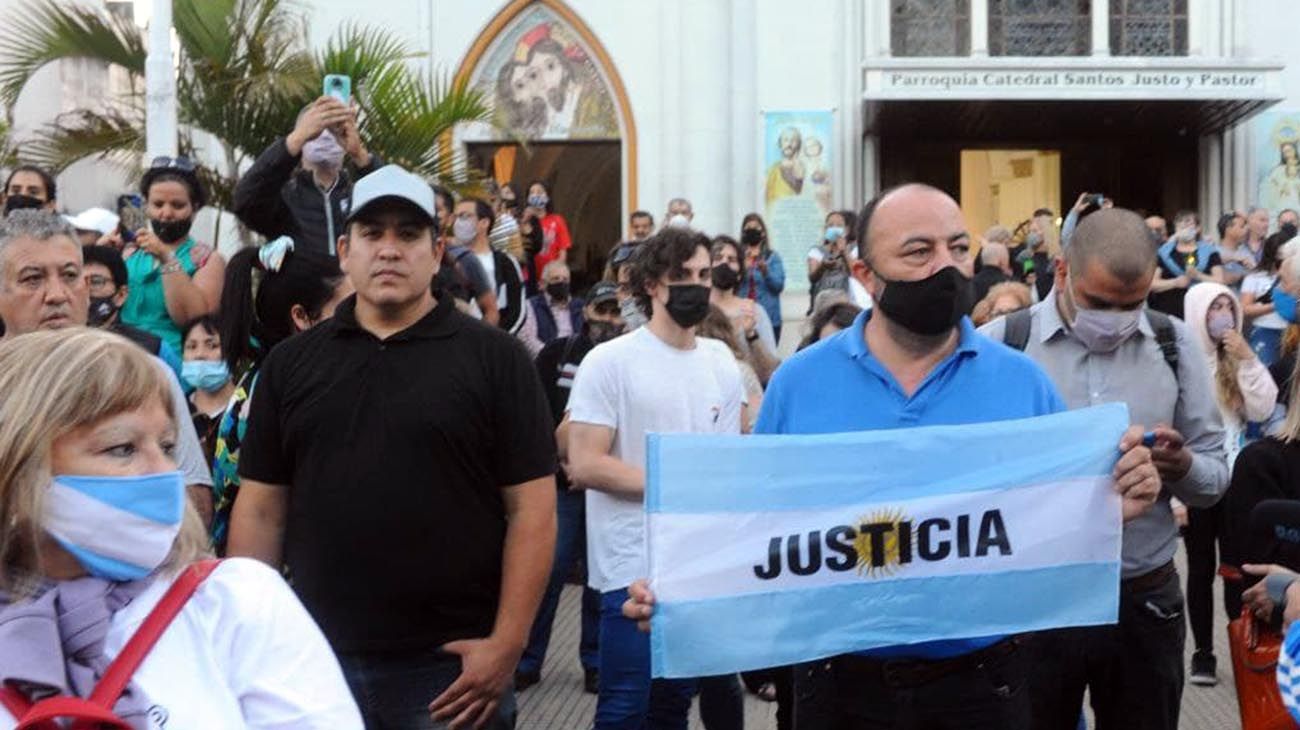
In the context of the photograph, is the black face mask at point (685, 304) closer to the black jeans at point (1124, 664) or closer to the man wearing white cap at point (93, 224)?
the black jeans at point (1124, 664)

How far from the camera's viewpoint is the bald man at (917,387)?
4551mm

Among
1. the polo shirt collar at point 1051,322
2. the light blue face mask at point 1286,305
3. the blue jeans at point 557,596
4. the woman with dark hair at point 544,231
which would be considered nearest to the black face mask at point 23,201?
the blue jeans at point 557,596

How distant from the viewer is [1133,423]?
563 cm

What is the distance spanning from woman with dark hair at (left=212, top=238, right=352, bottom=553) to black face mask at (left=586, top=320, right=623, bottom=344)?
134 inches

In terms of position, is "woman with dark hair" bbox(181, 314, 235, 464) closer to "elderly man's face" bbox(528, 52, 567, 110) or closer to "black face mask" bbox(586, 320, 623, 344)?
"black face mask" bbox(586, 320, 623, 344)

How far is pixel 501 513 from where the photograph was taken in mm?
4809

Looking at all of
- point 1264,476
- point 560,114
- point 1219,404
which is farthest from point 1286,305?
point 560,114

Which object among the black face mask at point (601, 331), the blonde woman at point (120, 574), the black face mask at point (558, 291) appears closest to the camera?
the blonde woman at point (120, 574)

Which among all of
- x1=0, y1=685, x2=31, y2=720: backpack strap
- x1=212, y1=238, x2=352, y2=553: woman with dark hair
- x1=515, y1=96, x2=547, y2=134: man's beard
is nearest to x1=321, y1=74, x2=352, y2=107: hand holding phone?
x1=212, y1=238, x2=352, y2=553: woman with dark hair

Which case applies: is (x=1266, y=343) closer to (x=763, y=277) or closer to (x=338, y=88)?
(x=763, y=277)

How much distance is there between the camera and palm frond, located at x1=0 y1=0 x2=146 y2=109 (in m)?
15.7

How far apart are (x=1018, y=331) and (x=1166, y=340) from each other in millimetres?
437

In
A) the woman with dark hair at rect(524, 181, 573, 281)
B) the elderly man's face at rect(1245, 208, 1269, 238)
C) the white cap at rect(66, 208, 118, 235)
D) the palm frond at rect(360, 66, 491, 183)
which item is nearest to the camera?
the white cap at rect(66, 208, 118, 235)

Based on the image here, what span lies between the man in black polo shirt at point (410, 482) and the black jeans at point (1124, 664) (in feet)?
5.33
